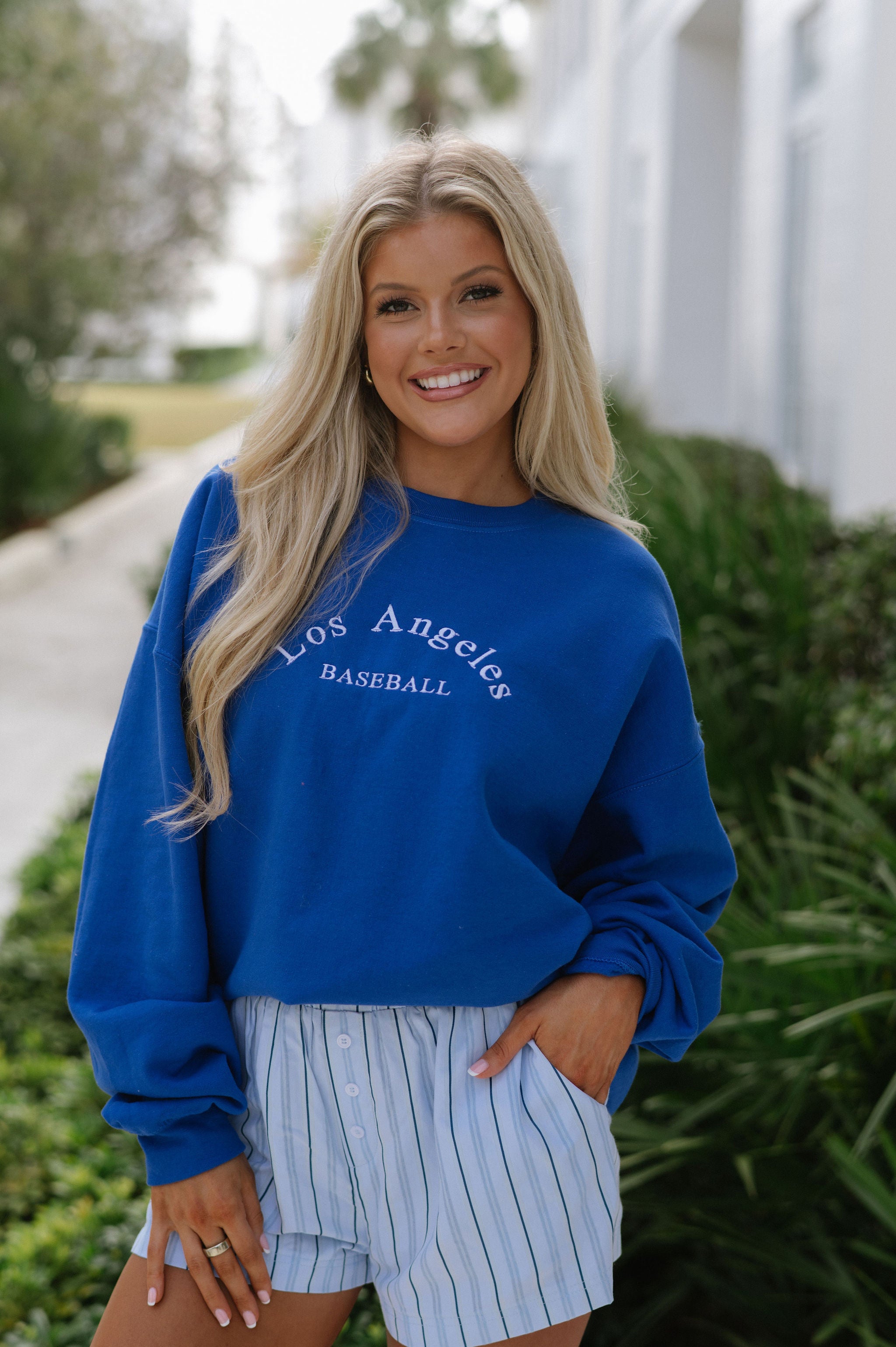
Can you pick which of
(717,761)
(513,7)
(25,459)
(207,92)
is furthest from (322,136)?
(717,761)

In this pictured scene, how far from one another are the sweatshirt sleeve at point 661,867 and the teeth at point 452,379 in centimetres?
40

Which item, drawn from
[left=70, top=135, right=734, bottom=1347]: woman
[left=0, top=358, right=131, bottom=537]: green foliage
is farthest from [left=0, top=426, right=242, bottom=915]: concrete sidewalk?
[left=70, top=135, right=734, bottom=1347]: woman

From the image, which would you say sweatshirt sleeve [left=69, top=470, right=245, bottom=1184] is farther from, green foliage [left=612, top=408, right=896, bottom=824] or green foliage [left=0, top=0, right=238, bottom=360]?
green foliage [left=0, top=0, right=238, bottom=360]

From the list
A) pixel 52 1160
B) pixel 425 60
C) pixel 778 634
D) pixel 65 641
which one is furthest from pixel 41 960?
pixel 425 60

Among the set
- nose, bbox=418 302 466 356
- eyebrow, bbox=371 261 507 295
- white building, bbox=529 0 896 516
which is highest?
white building, bbox=529 0 896 516

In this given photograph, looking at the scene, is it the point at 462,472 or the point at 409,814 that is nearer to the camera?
the point at 409,814

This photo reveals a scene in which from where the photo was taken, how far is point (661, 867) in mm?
1560

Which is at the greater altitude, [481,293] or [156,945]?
[481,293]

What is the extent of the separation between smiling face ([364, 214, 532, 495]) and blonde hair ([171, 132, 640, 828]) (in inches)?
0.7

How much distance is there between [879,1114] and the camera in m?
2.05

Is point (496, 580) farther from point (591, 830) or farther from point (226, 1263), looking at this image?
point (226, 1263)

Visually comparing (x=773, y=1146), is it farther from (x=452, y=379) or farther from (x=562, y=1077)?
(x=452, y=379)

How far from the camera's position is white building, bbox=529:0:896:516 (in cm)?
486

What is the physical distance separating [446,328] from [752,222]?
7.17 m
